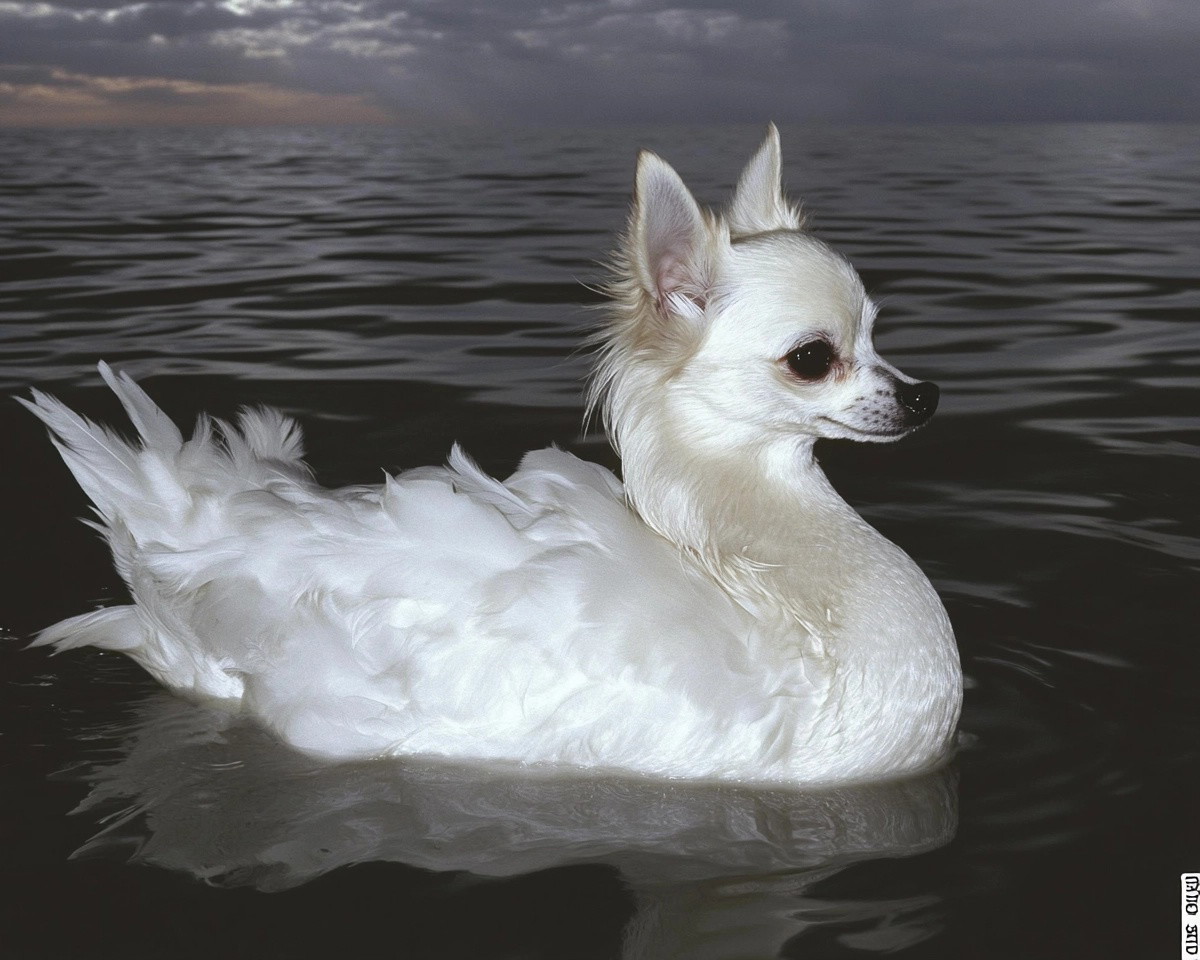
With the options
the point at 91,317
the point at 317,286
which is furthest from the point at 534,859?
the point at 317,286

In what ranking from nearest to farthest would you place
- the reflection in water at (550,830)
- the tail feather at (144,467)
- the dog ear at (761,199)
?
the reflection in water at (550,830) → the dog ear at (761,199) → the tail feather at (144,467)

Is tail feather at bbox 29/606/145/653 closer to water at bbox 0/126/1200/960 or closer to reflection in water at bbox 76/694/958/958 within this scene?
water at bbox 0/126/1200/960

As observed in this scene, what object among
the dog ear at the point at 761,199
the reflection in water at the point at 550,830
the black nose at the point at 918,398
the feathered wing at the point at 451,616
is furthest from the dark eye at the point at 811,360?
the reflection in water at the point at 550,830

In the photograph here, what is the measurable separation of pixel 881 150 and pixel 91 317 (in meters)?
24.9

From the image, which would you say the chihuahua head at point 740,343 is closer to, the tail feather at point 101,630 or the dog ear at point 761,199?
the dog ear at point 761,199

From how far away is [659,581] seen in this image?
3.35m

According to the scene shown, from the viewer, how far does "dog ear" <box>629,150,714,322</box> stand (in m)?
3.11

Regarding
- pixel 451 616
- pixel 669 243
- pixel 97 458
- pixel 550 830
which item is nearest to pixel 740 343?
pixel 669 243

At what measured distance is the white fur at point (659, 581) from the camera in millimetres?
3273

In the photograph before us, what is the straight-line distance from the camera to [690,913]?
287 cm

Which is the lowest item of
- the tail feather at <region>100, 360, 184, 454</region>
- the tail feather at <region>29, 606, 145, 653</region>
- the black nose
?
the tail feather at <region>29, 606, 145, 653</region>

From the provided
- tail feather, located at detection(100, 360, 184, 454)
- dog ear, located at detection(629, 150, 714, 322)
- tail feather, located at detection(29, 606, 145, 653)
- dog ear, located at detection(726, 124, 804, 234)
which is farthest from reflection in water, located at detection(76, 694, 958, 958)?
dog ear, located at detection(726, 124, 804, 234)

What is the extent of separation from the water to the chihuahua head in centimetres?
95

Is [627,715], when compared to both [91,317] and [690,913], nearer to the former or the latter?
[690,913]
